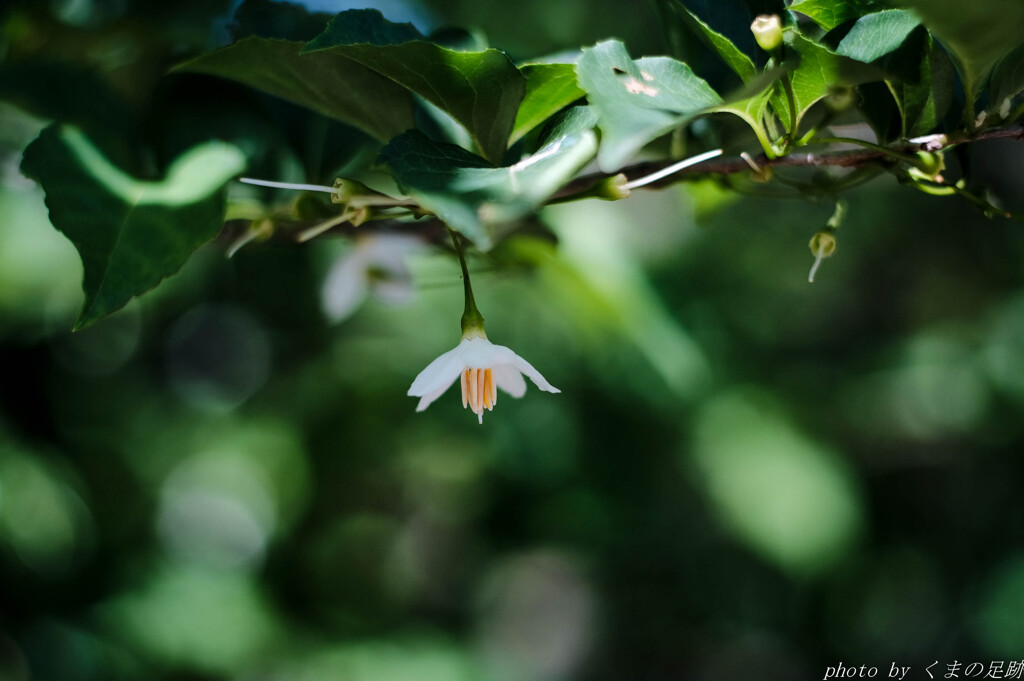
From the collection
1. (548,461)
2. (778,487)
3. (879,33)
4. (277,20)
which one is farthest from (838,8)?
(548,461)

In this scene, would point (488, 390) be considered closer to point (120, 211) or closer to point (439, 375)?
point (439, 375)

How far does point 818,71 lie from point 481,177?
132 millimetres

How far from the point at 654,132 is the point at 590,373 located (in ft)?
3.69

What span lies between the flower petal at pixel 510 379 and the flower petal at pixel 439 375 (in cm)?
6

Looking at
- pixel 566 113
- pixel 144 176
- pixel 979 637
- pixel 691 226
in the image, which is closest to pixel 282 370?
pixel 691 226

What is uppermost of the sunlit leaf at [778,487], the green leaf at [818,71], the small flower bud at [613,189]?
the sunlit leaf at [778,487]

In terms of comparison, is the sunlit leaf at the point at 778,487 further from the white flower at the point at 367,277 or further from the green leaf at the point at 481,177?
the green leaf at the point at 481,177

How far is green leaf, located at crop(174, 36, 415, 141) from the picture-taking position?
29 cm

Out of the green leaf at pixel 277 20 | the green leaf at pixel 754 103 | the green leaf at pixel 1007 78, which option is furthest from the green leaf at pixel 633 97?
the green leaf at pixel 277 20

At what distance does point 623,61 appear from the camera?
0.24m

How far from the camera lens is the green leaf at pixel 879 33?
0.82ft

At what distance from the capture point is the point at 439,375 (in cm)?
30

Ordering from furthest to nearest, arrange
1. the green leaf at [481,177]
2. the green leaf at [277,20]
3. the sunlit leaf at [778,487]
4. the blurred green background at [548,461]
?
the sunlit leaf at [778,487], the blurred green background at [548,461], the green leaf at [277,20], the green leaf at [481,177]

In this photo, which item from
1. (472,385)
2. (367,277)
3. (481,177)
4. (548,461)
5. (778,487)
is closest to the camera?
(481,177)
